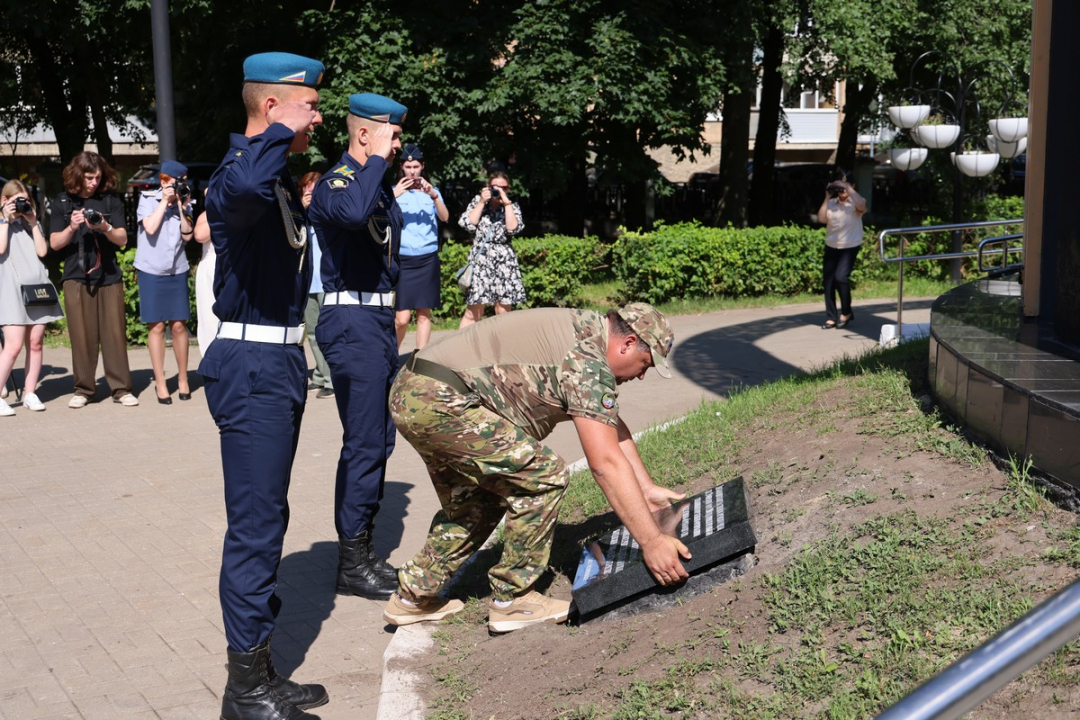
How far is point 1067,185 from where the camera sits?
626 cm

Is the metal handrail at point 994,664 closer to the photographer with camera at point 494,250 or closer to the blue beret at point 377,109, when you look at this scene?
the blue beret at point 377,109

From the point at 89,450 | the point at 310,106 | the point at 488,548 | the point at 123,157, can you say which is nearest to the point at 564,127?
the point at 89,450

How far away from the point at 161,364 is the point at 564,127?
9.50 meters

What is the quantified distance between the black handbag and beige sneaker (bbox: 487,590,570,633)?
6.13m

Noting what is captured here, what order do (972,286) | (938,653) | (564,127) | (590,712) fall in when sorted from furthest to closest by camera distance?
(564,127) → (972,286) → (590,712) → (938,653)

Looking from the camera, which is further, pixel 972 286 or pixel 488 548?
pixel 972 286

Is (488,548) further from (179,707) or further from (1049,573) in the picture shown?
(1049,573)

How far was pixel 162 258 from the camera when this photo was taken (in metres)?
9.45

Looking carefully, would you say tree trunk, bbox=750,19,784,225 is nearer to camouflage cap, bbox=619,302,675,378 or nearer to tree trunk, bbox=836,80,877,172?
tree trunk, bbox=836,80,877,172

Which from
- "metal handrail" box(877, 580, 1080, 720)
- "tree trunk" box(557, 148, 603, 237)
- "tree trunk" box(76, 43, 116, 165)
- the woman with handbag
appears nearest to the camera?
"metal handrail" box(877, 580, 1080, 720)

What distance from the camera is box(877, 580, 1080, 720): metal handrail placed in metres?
1.90

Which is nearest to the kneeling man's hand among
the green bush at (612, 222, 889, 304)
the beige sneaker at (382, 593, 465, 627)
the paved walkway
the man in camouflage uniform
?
the man in camouflage uniform

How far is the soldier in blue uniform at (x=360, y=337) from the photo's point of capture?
5.15 m

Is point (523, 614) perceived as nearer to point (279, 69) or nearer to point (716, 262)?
Answer: point (279, 69)
